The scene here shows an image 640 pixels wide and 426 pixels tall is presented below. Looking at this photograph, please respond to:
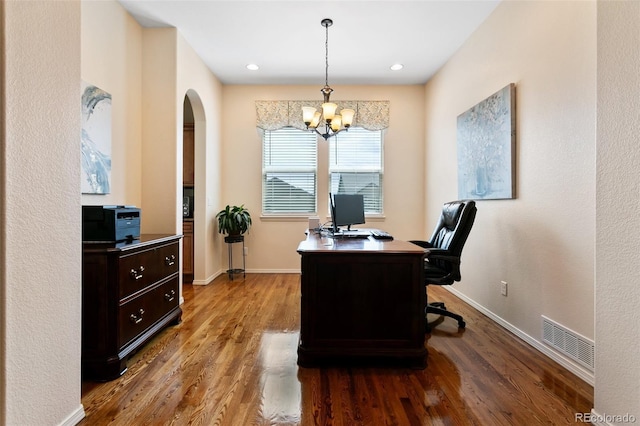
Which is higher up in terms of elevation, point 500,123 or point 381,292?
point 500,123

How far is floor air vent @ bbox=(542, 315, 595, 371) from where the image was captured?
1.94m

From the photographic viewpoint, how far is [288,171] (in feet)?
16.6

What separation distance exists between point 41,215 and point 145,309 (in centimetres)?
118

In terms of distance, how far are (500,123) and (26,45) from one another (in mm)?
3170

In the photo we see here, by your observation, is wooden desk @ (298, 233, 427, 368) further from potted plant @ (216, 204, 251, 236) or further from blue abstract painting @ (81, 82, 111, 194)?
potted plant @ (216, 204, 251, 236)

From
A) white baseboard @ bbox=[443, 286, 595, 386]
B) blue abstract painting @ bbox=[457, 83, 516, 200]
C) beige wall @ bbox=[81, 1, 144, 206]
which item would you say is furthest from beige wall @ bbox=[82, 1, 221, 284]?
white baseboard @ bbox=[443, 286, 595, 386]

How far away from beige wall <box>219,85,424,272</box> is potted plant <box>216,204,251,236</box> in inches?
14.4

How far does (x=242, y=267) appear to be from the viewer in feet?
16.6

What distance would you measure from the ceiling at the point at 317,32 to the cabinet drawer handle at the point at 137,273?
Answer: 2.39 meters

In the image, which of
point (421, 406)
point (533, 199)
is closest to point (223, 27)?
point (533, 199)

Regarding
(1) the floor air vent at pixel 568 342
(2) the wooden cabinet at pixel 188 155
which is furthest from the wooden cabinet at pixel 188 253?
(1) the floor air vent at pixel 568 342

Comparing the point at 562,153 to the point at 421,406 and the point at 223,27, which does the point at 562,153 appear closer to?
the point at 421,406

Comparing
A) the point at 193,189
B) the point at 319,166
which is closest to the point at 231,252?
the point at 193,189
